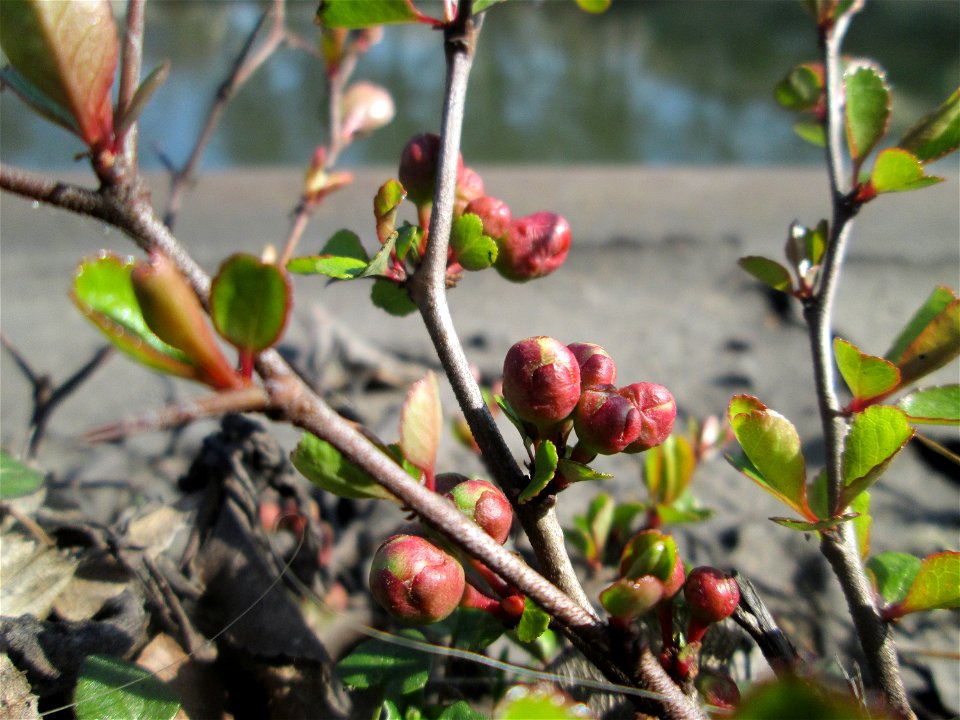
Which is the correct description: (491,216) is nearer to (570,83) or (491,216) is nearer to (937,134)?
(937,134)

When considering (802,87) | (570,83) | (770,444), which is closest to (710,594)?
(770,444)

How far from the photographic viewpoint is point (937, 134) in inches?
19.5

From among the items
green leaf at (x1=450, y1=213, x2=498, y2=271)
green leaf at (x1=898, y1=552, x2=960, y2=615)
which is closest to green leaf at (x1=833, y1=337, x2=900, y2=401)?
green leaf at (x1=898, y1=552, x2=960, y2=615)

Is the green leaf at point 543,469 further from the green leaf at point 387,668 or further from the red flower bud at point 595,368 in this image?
the green leaf at point 387,668

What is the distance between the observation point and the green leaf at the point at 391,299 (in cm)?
53

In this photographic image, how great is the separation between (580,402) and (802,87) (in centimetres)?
39

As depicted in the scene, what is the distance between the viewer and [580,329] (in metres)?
1.42

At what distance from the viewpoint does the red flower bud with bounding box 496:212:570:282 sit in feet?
1.62

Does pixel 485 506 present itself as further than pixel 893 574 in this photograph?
No

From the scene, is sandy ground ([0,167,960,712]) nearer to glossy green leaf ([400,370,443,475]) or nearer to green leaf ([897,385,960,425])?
green leaf ([897,385,960,425])

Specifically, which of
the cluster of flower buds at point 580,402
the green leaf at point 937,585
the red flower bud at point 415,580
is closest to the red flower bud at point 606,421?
the cluster of flower buds at point 580,402

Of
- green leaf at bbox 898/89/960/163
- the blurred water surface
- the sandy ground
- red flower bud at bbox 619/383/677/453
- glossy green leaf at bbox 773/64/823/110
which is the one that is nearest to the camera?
red flower bud at bbox 619/383/677/453

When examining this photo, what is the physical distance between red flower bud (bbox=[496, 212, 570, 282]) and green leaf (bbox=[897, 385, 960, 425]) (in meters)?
0.25

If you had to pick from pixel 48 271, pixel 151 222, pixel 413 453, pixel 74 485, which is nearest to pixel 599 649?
pixel 413 453
